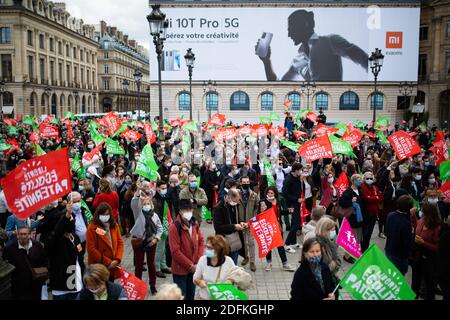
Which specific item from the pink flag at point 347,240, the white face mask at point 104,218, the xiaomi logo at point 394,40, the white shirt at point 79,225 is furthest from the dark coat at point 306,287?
the xiaomi logo at point 394,40

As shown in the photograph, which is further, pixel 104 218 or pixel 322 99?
pixel 322 99

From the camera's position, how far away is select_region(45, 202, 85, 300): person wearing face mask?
5.36 metres

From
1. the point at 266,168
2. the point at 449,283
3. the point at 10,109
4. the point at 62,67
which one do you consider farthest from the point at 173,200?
the point at 62,67

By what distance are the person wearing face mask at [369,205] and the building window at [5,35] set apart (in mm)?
56371

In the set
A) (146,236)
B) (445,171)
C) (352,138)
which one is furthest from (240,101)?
(146,236)

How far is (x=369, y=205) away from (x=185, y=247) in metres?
4.42

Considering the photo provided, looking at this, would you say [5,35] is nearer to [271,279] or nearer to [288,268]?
[288,268]

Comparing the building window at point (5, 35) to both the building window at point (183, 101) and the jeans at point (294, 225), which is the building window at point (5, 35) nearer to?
the building window at point (183, 101)

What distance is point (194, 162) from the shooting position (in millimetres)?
12633

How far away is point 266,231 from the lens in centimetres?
711

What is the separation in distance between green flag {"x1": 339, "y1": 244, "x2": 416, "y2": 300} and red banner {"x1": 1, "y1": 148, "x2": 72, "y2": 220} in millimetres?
3643

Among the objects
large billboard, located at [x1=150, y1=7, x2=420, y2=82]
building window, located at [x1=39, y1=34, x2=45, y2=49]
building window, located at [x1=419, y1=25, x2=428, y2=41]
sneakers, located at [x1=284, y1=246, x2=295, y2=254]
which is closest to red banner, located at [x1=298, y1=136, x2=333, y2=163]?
sneakers, located at [x1=284, y1=246, x2=295, y2=254]

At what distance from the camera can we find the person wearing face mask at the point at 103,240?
18.8ft
